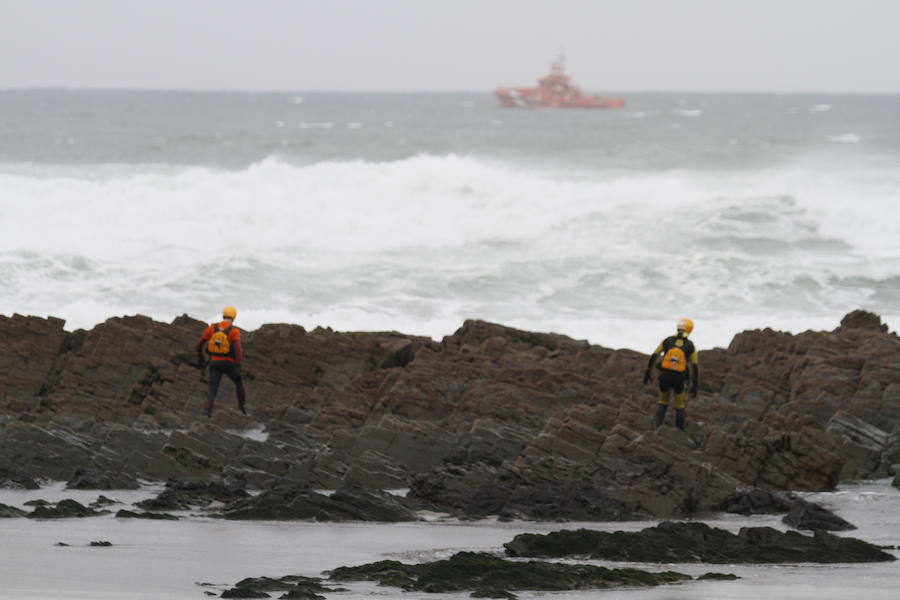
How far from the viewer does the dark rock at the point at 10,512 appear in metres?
11.2

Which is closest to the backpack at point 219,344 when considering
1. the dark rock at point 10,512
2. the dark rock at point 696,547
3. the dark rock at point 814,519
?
the dark rock at point 10,512

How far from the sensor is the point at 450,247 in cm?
3653

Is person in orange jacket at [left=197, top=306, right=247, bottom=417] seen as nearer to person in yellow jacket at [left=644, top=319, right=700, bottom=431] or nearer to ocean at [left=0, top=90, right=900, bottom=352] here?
person in yellow jacket at [left=644, top=319, right=700, bottom=431]

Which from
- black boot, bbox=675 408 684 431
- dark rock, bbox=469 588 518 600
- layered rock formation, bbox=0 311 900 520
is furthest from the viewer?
black boot, bbox=675 408 684 431

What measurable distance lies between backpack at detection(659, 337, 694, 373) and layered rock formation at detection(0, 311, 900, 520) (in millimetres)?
572

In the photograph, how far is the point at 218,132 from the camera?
76.9 m

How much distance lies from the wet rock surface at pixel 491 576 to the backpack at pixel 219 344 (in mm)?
6049

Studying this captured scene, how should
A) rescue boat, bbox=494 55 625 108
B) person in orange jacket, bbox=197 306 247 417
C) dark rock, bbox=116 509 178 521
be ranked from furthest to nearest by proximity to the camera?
rescue boat, bbox=494 55 625 108, person in orange jacket, bbox=197 306 247 417, dark rock, bbox=116 509 178 521

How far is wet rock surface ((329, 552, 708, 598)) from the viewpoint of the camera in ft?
29.8

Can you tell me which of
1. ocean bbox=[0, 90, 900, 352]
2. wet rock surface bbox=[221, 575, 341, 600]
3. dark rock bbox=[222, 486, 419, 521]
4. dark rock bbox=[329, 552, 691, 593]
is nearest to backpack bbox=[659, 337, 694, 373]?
dark rock bbox=[222, 486, 419, 521]

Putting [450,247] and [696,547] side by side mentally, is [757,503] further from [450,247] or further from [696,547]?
[450,247]

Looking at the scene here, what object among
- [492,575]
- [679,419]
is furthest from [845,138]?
[492,575]

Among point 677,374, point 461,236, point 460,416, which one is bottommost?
point 460,416

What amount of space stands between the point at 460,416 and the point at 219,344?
248 centimetres
